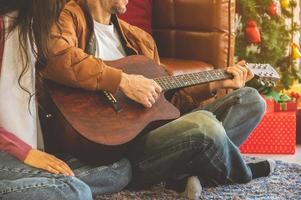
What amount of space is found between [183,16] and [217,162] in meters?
0.93

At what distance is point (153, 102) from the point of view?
173cm

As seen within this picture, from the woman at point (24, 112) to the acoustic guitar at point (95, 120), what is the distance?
0.61 feet

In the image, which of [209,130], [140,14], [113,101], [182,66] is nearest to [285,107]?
[182,66]

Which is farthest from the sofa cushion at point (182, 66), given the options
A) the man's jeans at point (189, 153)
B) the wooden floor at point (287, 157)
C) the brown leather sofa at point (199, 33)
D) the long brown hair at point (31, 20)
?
the long brown hair at point (31, 20)

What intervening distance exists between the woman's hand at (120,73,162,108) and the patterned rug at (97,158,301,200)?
0.29m

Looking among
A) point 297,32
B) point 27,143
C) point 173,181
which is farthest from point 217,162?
point 297,32

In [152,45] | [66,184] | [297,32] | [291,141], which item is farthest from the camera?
[297,32]

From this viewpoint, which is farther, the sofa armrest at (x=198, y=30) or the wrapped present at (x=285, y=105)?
the wrapped present at (x=285, y=105)

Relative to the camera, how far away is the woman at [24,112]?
1306 millimetres

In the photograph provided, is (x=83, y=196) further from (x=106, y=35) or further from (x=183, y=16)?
(x=183, y=16)

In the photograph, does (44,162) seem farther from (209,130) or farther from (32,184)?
(209,130)

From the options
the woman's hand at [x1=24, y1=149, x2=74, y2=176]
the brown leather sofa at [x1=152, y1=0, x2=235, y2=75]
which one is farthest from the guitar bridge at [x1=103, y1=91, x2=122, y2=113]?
the brown leather sofa at [x1=152, y1=0, x2=235, y2=75]

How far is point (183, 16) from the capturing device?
247 centimetres

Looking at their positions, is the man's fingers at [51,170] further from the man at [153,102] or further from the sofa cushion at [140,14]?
the sofa cushion at [140,14]
